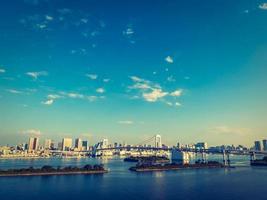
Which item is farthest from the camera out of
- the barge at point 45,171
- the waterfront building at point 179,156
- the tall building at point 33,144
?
the tall building at point 33,144

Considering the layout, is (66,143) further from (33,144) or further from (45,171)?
(45,171)

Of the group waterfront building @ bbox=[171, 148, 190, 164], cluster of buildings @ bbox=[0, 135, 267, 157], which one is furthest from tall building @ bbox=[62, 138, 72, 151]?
Answer: waterfront building @ bbox=[171, 148, 190, 164]

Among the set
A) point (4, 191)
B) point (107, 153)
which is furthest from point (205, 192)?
point (107, 153)

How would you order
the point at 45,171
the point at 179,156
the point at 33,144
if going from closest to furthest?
the point at 45,171, the point at 179,156, the point at 33,144

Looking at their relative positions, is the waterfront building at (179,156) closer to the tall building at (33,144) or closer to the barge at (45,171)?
the barge at (45,171)

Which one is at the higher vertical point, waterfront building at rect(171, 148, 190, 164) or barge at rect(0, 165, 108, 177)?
waterfront building at rect(171, 148, 190, 164)

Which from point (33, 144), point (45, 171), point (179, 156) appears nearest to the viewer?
point (45, 171)

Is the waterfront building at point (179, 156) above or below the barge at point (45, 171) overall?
above

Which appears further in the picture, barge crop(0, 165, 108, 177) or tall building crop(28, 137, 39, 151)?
tall building crop(28, 137, 39, 151)

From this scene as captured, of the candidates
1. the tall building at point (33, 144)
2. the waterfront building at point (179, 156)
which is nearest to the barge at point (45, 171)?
the waterfront building at point (179, 156)

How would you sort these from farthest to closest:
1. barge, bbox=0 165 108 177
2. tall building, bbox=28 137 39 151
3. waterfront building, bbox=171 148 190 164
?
tall building, bbox=28 137 39 151
waterfront building, bbox=171 148 190 164
barge, bbox=0 165 108 177

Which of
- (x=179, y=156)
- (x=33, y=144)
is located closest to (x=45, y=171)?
(x=179, y=156)

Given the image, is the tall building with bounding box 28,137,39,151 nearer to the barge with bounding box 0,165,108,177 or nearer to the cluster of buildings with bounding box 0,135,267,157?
the cluster of buildings with bounding box 0,135,267,157

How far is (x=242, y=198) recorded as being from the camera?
645 inches
